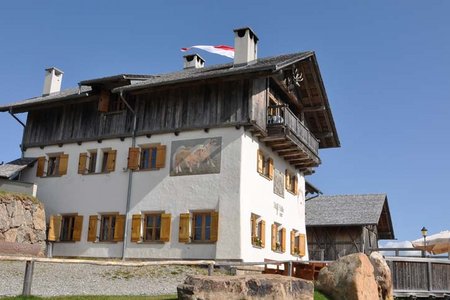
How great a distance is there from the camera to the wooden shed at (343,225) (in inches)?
1339

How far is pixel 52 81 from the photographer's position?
3191cm

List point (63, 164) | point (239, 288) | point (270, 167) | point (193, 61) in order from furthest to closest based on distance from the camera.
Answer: point (193, 61) < point (63, 164) < point (270, 167) < point (239, 288)

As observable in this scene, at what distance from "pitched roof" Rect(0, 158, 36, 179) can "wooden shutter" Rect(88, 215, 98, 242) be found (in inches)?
184

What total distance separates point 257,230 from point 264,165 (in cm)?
314

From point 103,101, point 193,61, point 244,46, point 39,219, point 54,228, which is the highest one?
point 193,61

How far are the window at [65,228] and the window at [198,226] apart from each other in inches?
221

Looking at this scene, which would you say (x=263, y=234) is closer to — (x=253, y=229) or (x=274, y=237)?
(x=253, y=229)

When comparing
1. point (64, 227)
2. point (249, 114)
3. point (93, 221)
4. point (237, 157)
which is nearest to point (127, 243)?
point (93, 221)

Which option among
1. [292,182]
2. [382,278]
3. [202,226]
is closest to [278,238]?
[292,182]

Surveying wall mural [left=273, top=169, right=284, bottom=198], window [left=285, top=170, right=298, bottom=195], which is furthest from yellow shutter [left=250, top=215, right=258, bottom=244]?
window [left=285, top=170, right=298, bottom=195]

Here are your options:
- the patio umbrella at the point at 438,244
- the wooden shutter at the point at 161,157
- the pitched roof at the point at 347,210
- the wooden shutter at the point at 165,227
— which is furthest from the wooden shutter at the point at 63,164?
the patio umbrella at the point at 438,244

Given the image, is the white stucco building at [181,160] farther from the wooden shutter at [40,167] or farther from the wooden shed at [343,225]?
the wooden shed at [343,225]

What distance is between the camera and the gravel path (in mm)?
14175

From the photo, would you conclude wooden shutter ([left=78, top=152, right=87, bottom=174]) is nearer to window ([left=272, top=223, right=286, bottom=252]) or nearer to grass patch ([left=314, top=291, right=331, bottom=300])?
window ([left=272, top=223, right=286, bottom=252])
